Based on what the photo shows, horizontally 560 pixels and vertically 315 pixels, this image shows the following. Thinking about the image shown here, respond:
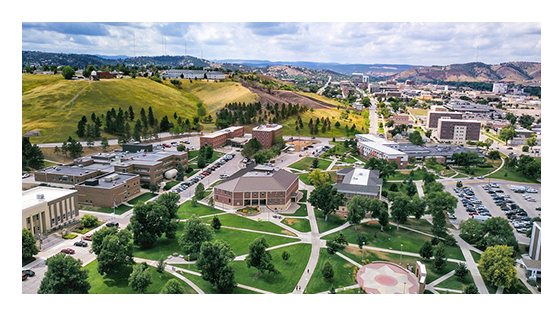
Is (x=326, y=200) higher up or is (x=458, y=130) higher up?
(x=458, y=130)

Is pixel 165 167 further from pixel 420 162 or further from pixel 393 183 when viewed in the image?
pixel 420 162

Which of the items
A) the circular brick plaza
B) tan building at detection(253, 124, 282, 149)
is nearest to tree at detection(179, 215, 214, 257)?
the circular brick plaza

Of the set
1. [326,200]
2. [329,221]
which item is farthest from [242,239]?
[326,200]

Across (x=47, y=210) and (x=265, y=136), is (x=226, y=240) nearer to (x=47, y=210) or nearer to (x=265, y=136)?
(x=47, y=210)

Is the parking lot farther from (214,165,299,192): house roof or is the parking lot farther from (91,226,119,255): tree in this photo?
(91,226,119,255): tree

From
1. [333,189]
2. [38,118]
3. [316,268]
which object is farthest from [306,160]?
[38,118]

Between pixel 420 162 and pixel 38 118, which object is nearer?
pixel 420 162
